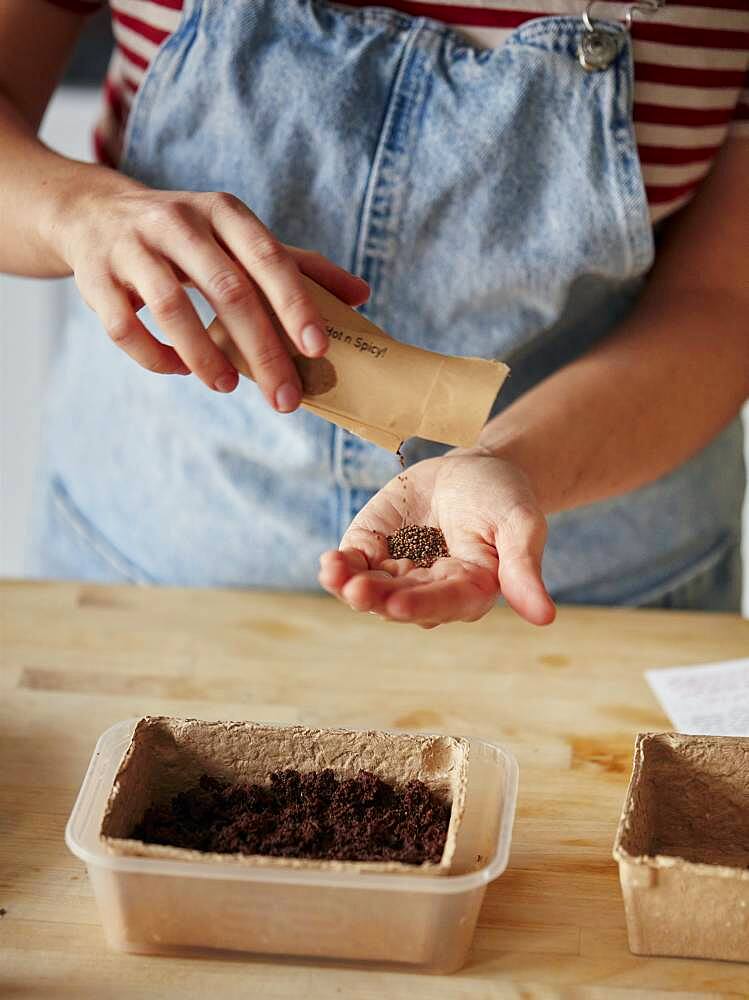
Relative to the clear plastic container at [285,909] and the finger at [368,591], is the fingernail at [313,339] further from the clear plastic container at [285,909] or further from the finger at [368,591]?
the clear plastic container at [285,909]

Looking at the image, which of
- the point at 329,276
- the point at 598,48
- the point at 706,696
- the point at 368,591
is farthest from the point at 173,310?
the point at 706,696

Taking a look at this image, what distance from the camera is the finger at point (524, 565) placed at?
2.73 feet

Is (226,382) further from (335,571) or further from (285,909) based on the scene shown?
(285,909)

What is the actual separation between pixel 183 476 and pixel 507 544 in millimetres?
541

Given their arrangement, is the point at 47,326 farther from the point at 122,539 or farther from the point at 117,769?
the point at 117,769

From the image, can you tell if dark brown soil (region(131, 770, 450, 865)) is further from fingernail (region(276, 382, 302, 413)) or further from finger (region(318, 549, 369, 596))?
fingernail (region(276, 382, 302, 413))

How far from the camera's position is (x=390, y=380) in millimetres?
919

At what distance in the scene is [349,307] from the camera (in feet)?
3.14

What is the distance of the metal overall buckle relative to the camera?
112cm

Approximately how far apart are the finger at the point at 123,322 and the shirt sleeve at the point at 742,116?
0.65 metres

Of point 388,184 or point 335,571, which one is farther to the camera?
point 388,184

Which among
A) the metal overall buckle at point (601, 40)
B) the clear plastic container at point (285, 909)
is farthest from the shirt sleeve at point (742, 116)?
the clear plastic container at point (285, 909)

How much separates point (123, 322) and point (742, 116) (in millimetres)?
690

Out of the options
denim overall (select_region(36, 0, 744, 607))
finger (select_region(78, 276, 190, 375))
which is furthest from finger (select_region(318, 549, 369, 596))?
denim overall (select_region(36, 0, 744, 607))
